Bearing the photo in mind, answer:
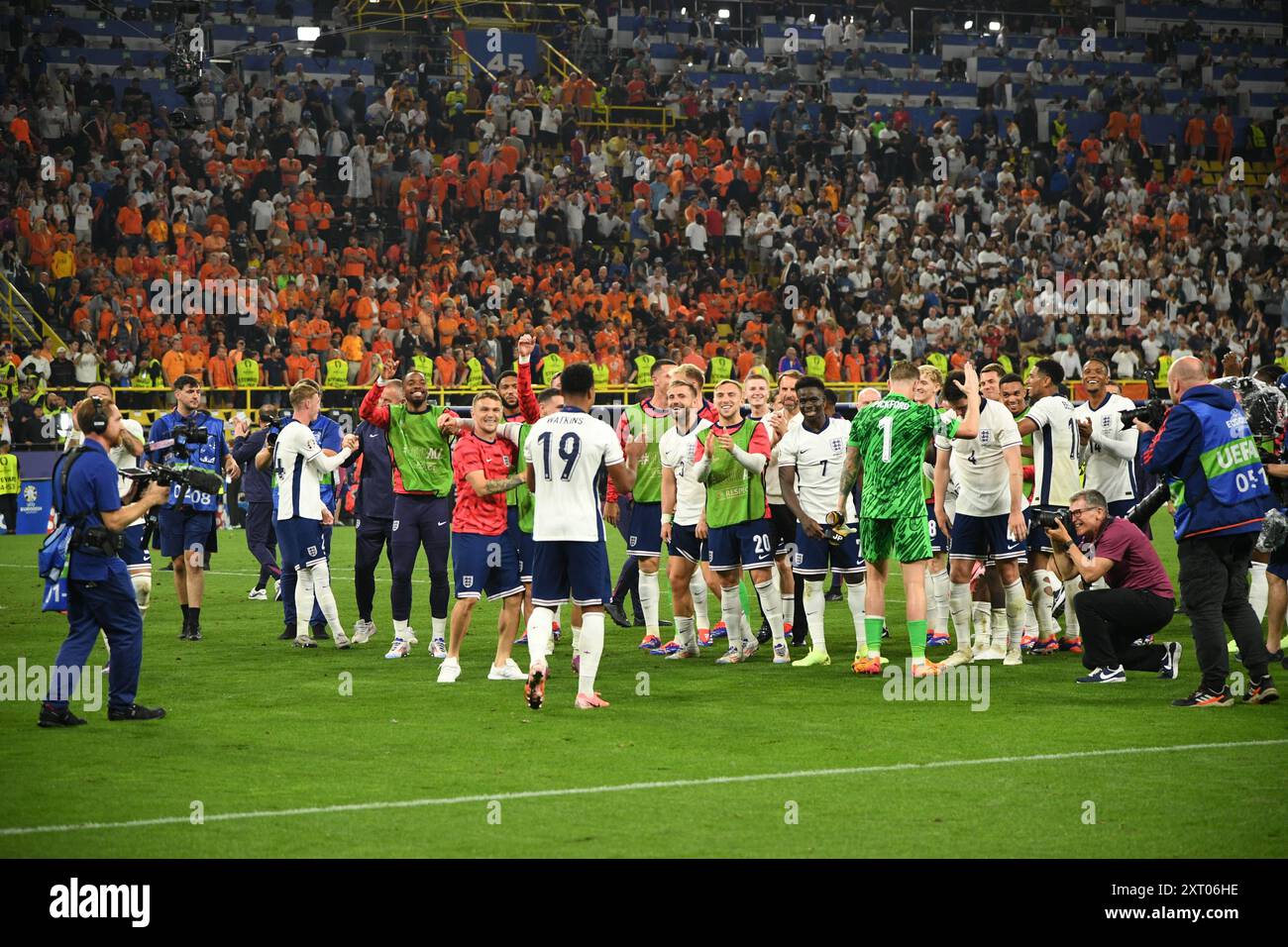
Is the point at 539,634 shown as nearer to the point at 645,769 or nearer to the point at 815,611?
the point at 645,769

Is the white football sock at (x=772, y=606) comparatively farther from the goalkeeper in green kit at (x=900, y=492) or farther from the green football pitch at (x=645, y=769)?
the goalkeeper in green kit at (x=900, y=492)

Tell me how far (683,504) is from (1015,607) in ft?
9.57

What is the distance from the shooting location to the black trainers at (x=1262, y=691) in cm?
1052

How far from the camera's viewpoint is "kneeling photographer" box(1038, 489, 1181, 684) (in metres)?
11.5

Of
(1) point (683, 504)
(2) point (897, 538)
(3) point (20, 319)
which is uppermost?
(3) point (20, 319)

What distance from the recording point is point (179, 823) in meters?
7.37

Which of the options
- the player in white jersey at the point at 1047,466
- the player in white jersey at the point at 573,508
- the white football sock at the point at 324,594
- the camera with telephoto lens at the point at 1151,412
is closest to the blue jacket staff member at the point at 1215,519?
the camera with telephoto lens at the point at 1151,412

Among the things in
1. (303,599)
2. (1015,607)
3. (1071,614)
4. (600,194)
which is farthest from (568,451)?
(600,194)

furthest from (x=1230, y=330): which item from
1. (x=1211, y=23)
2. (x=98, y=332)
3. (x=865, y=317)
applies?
(x=98, y=332)

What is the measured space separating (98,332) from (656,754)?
78.6 feet

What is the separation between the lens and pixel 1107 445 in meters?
13.8

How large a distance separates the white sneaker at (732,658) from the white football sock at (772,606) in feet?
1.09
